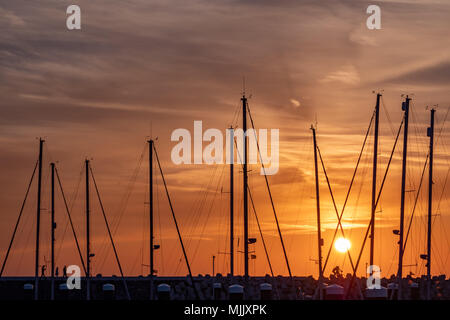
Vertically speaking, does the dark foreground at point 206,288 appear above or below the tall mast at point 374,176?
below

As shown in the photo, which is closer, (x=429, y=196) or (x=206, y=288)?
(x=429, y=196)

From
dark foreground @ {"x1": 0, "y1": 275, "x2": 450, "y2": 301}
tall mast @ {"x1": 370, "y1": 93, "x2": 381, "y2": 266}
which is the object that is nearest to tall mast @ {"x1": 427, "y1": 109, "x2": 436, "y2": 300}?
dark foreground @ {"x1": 0, "y1": 275, "x2": 450, "y2": 301}

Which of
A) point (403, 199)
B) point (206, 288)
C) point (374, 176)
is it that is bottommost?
point (206, 288)

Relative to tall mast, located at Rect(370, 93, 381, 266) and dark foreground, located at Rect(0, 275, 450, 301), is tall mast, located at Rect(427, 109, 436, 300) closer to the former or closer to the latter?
dark foreground, located at Rect(0, 275, 450, 301)

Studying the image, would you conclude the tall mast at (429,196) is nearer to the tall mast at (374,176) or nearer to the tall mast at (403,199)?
the tall mast at (403,199)

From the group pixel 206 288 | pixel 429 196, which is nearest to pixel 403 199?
pixel 429 196

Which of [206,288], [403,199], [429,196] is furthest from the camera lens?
[206,288]

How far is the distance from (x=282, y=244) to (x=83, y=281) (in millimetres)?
17992

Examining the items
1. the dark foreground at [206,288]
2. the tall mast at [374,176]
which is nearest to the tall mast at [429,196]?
the dark foreground at [206,288]

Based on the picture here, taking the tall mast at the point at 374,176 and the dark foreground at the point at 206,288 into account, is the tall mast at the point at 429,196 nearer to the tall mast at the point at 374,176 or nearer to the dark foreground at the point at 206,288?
the dark foreground at the point at 206,288

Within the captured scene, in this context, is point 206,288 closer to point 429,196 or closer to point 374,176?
point 374,176

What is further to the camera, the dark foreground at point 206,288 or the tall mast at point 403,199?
the dark foreground at point 206,288

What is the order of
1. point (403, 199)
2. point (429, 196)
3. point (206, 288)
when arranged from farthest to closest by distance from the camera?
point (206, 288) < point (429, 196) < point (403, 199)
